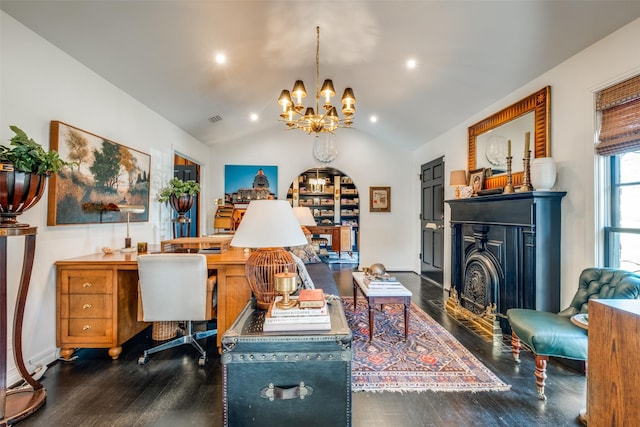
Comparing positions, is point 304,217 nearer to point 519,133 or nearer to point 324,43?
point 324,43

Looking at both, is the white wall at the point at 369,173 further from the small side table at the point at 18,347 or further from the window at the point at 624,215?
the small side table at the point at 18,347

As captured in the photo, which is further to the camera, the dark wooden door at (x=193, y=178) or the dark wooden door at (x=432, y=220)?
the dark wooden door at (x=193, y=178)

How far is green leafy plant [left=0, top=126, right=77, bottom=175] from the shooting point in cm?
167

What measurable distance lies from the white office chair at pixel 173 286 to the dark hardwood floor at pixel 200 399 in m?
0.23

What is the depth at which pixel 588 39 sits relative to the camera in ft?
7.54

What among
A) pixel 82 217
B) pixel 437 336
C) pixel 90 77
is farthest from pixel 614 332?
pixel 90 77

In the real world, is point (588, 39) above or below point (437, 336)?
above

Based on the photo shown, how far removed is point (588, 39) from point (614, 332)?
2438 millimetres

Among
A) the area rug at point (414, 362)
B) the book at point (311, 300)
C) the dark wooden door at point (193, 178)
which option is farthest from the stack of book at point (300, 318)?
the dark wooden door at point (193, 178)

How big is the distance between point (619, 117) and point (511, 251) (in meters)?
1.36

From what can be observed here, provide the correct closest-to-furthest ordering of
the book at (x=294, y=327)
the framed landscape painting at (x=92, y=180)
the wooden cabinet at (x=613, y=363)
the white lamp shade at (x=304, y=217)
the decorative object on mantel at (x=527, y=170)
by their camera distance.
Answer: the wooden cabinet at (x=613, y=363), the book at (x=294, y=327), the framed landscape painting at (x=92, y=180), the decorative object on mantel at (x=527, y=170), the white lamp shade at (x=304, y=217)

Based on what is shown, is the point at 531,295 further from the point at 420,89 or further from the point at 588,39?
the point at 420,89

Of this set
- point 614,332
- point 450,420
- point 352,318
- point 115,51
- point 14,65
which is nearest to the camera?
point 614,332

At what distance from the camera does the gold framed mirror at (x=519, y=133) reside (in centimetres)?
280
